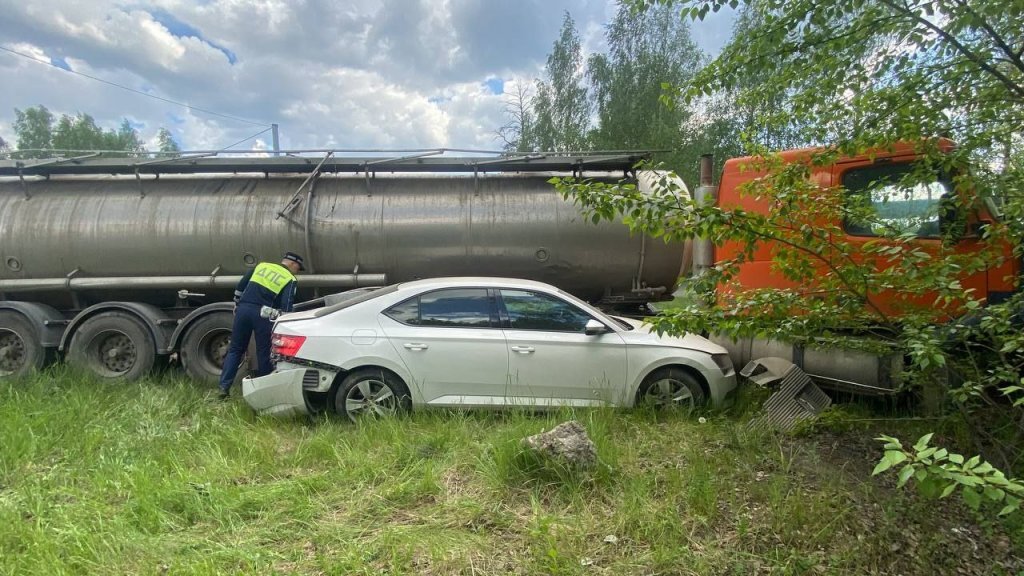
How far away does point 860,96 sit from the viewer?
2.98m

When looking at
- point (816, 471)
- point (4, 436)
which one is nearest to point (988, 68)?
point (816, 471)

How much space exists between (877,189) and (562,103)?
20281 millimetres

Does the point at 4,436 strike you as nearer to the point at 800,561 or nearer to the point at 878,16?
the point at 800,561

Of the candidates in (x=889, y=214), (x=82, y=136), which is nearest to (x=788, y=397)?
(x=889, y=214)

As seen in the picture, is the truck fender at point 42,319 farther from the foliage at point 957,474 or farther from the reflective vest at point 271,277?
the foliage at point 957,474

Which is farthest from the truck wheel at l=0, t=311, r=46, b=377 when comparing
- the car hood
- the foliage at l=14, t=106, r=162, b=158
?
the foliage at l=14, t=106, r=162, b=158

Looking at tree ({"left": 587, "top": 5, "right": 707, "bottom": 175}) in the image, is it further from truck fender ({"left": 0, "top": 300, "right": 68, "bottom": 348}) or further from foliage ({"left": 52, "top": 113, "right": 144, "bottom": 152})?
foliage ({"left": 52, "top": 113, "right": 144, "bottom": 152})

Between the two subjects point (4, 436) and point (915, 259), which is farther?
point (4, 436)

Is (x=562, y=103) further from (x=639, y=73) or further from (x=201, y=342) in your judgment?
(x=201, y=342)

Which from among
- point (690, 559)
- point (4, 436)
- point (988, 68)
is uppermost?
point (988, 68)

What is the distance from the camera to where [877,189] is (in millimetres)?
3182

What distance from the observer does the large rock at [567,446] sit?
3.17 m

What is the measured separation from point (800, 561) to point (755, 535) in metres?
0.25

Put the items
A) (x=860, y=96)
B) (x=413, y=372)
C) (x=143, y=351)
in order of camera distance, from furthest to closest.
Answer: (x=143, y=351), (x=413, y=372), (x=860, y=96)
